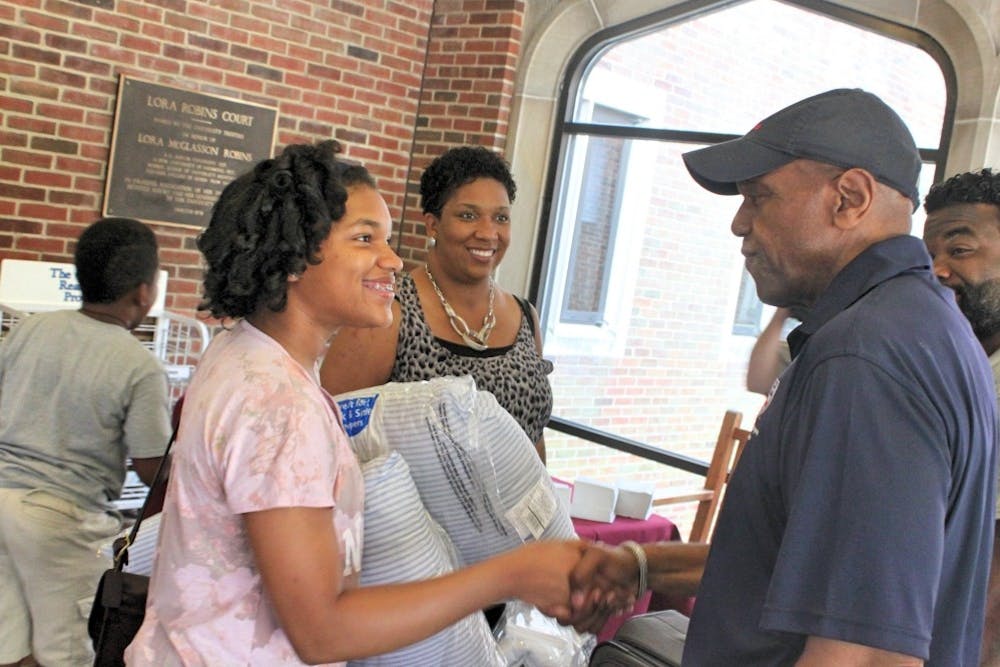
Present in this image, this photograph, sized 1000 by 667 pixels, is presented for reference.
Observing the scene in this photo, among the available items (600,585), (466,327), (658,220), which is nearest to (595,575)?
(600,585)

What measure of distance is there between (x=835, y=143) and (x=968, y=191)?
3.70ft

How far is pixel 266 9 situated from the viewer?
17.3 feet

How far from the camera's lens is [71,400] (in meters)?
2.80

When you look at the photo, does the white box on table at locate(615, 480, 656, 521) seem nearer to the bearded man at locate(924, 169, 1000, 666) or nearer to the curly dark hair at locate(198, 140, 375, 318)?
the bearded man at locate(924, 169, 1000, 666)

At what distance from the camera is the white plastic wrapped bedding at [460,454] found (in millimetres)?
1794

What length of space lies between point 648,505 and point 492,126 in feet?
9.53

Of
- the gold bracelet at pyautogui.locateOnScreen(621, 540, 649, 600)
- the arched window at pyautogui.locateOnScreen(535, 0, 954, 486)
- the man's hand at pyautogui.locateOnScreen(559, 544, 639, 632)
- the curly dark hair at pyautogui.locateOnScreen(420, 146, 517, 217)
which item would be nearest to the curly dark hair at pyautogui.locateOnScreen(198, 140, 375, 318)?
the man's hand at pyautogui.locateOnScreen(559, 544, 639, 632)

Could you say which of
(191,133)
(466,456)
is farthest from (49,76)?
(466,456)

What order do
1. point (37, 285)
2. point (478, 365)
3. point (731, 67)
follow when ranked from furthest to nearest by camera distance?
point (731, 67) < point (37, 285) < point (478, 365)

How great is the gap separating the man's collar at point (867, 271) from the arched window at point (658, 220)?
4.25 metres

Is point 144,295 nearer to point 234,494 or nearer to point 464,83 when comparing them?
point 234,494

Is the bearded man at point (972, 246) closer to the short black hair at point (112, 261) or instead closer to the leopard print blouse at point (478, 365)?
the leopard print blouse at point (478, 365)

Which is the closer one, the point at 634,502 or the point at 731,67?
the point at 634,502

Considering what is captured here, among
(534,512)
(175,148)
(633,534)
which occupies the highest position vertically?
(175,148)
